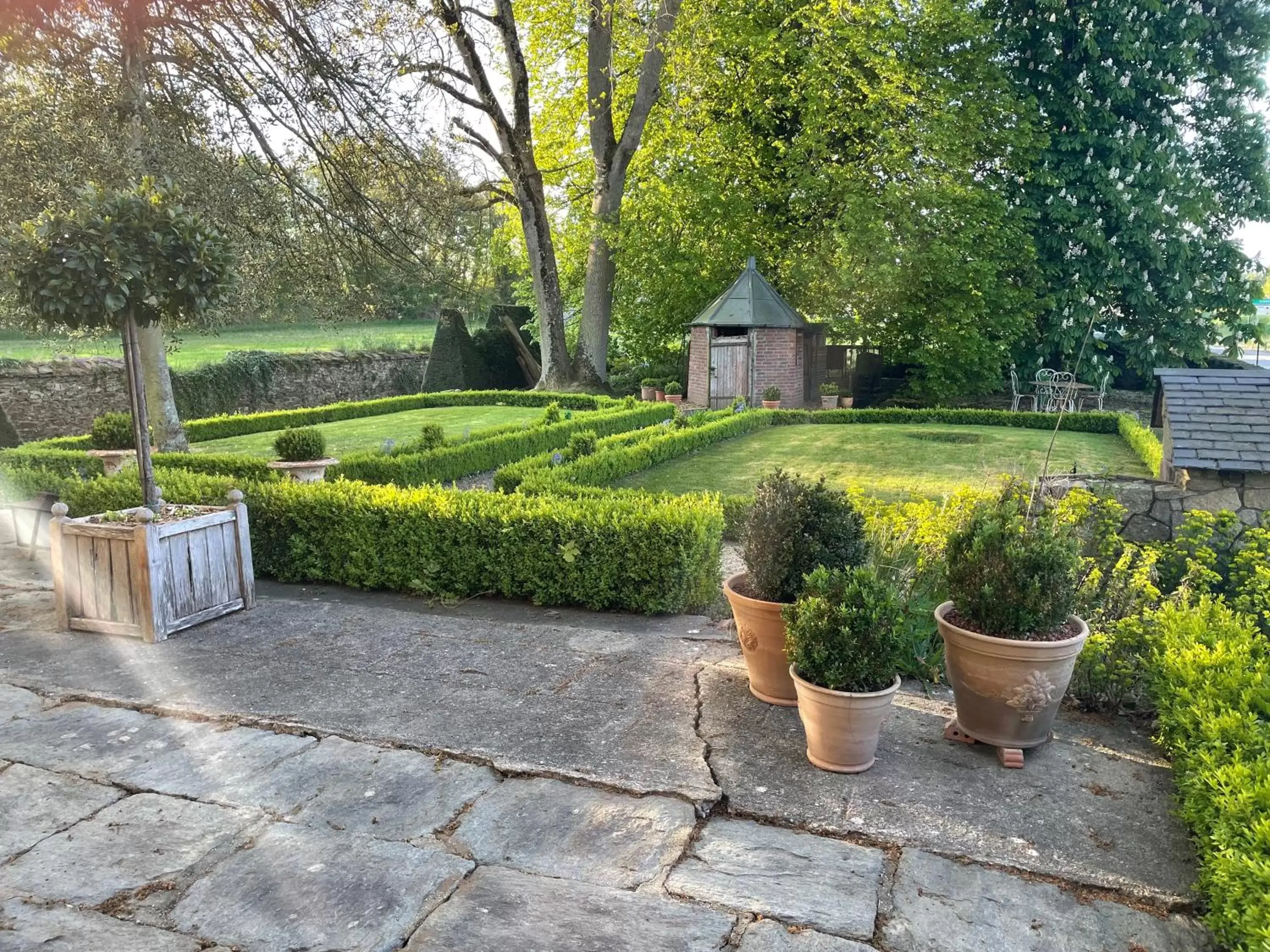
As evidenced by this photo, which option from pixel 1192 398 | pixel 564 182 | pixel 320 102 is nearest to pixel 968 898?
pixel 1192 398

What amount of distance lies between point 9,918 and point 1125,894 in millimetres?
3754

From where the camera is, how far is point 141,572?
18.3 ft

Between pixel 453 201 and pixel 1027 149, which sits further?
pixel 1027 149

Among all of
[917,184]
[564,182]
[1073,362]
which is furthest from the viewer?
[564,182]

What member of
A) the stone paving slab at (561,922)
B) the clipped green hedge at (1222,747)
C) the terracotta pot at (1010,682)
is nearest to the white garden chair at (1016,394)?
the clipped green hedge at (1222,747)

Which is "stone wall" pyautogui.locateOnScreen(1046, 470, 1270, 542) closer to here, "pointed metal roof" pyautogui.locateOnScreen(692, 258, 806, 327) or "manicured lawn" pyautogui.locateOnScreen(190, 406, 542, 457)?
"manicured lawn" pyautogui.locateOnScreen(190, 406, 542, 457)

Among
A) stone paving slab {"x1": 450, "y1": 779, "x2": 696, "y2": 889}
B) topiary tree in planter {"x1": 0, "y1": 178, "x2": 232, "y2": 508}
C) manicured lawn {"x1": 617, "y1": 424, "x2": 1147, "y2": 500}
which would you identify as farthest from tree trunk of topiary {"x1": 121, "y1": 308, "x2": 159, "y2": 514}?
manicured lawn {"x1": 617, "y1": 424, "x2": 1147, "y2": 500}

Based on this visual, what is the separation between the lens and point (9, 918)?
283cm

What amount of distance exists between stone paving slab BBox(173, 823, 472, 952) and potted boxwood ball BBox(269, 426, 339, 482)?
8.04m

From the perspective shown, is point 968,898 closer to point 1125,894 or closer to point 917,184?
point 1125,894

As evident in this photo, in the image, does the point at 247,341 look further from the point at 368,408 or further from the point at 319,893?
the point at 319,893

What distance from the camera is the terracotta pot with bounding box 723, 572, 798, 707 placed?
4.32m

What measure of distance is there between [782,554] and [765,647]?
0.50 m

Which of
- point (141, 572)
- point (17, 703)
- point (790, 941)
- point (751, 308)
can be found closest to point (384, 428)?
point (751, 308)
